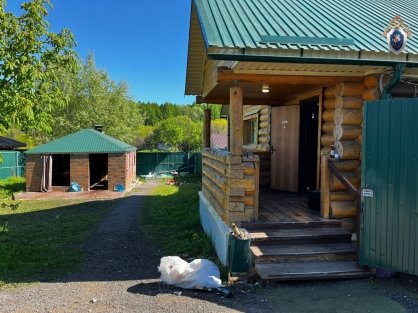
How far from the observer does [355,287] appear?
4.94 meters

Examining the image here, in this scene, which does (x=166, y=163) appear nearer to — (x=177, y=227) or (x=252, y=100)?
(x=177, y=227)

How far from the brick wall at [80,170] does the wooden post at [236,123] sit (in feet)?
49.0

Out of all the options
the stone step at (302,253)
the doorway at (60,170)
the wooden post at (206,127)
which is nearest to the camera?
the stone step at (302,253)

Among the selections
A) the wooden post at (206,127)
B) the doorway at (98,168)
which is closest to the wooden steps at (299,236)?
the wooden post at (206,127)

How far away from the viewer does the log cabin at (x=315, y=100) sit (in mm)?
5238

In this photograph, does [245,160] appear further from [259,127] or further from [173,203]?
[173,203]

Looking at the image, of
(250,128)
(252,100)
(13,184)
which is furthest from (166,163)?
(252,100)

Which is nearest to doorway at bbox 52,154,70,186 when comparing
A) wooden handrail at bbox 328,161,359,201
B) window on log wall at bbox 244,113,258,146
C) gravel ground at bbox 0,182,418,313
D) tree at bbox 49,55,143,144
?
tree at bbox 49,55,143,144

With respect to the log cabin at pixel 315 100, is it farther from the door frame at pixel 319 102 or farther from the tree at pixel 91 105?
the tree at pixel 91 105

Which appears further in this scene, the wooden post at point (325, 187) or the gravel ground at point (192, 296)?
the wooden post at point (325, 187)

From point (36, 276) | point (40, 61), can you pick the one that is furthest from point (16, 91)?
point (36, 276)

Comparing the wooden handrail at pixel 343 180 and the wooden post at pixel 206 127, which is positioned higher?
the wooden post at pixel 206 127

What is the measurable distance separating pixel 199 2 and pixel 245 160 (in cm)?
320

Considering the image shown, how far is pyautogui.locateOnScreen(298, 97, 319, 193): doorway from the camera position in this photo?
881cm
